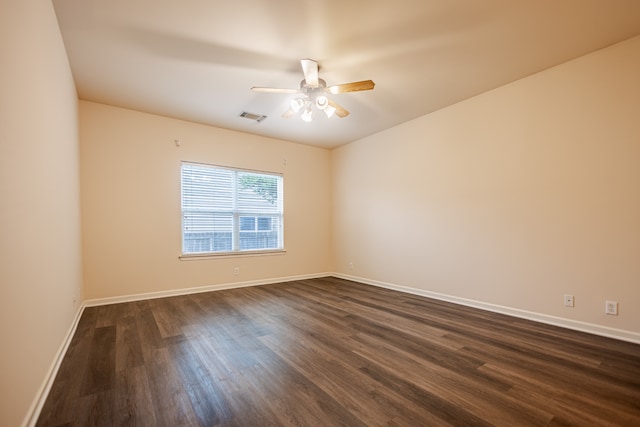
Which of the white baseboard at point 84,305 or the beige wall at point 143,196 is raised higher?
the beige wall at point 143,196

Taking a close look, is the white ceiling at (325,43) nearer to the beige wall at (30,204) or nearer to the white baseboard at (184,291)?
the beige wall at (30,204)

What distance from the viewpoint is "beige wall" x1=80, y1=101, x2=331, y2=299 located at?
3783 millimetres

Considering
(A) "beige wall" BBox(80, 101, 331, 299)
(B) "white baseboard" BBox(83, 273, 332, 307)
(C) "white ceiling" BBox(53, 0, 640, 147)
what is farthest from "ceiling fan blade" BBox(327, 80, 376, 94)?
(B) "white baseboard" BBox(83, 273, 332, 307)

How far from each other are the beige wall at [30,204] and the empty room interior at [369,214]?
2 cm

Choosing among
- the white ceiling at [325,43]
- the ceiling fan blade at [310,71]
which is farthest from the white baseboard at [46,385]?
the ceiling fan blade at [310,71]

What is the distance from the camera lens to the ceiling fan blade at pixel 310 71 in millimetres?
2719

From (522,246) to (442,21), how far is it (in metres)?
2.51

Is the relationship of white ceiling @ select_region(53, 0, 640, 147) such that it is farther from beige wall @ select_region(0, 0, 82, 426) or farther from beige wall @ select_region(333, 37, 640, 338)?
beige wall @ select_region(0, 0, 82, 426)

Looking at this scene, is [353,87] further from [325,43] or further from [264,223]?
[264,223]

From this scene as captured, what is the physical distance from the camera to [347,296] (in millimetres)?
4230

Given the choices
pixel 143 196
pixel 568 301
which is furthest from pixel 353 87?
pixel 143 196

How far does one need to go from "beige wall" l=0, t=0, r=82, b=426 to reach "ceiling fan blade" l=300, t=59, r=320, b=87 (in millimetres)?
1905

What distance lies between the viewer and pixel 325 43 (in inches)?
101

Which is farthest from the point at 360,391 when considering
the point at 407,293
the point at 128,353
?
the point at 407,293
